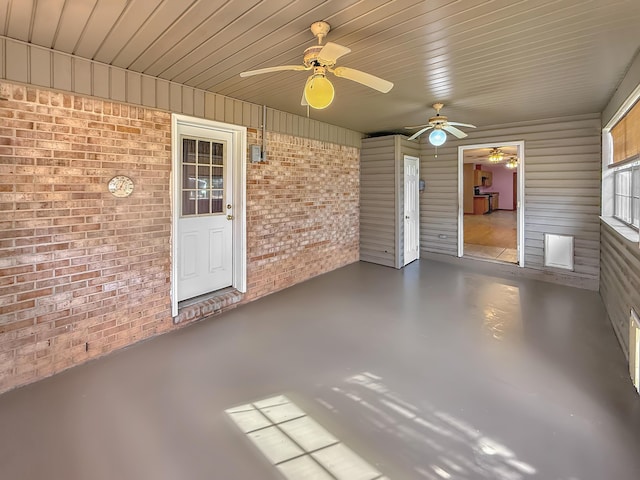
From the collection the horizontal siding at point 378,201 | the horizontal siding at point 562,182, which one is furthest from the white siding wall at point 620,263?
the horizontal siding at point 378,201

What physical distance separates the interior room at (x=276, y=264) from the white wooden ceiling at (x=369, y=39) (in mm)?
27

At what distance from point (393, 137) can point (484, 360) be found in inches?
179

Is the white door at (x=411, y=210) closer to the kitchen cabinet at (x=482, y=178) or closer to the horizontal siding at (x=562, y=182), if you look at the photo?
the horizontal siding at (x=562, y=182)

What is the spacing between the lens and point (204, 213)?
4.26 m

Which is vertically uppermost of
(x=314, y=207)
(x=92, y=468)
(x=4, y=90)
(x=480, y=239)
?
(x=4, y=90)

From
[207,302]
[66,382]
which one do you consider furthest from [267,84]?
[66,382]

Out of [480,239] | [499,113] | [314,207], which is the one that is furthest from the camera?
[480,239]

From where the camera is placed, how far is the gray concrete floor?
6.18 feet

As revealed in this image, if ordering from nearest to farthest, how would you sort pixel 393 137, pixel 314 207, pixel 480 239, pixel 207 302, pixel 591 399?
pixel 591 399 < pixel 207 302 < pixel 314 207 < pixel 393 137 < pixel 480 239

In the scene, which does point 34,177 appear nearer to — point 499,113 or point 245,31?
point 245,31

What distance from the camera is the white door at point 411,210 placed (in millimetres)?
6715

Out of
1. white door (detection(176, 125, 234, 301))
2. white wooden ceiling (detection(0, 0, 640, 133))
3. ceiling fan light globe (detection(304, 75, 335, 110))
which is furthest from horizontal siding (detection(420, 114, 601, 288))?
ceiling fan light globe (detection(304, 75, 335, 110))

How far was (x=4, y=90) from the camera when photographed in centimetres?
256

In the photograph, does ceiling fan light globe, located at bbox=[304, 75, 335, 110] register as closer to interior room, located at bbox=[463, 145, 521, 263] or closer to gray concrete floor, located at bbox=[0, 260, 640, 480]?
gray concrete floor, located at bbox=[0, 260, 640, 480]
